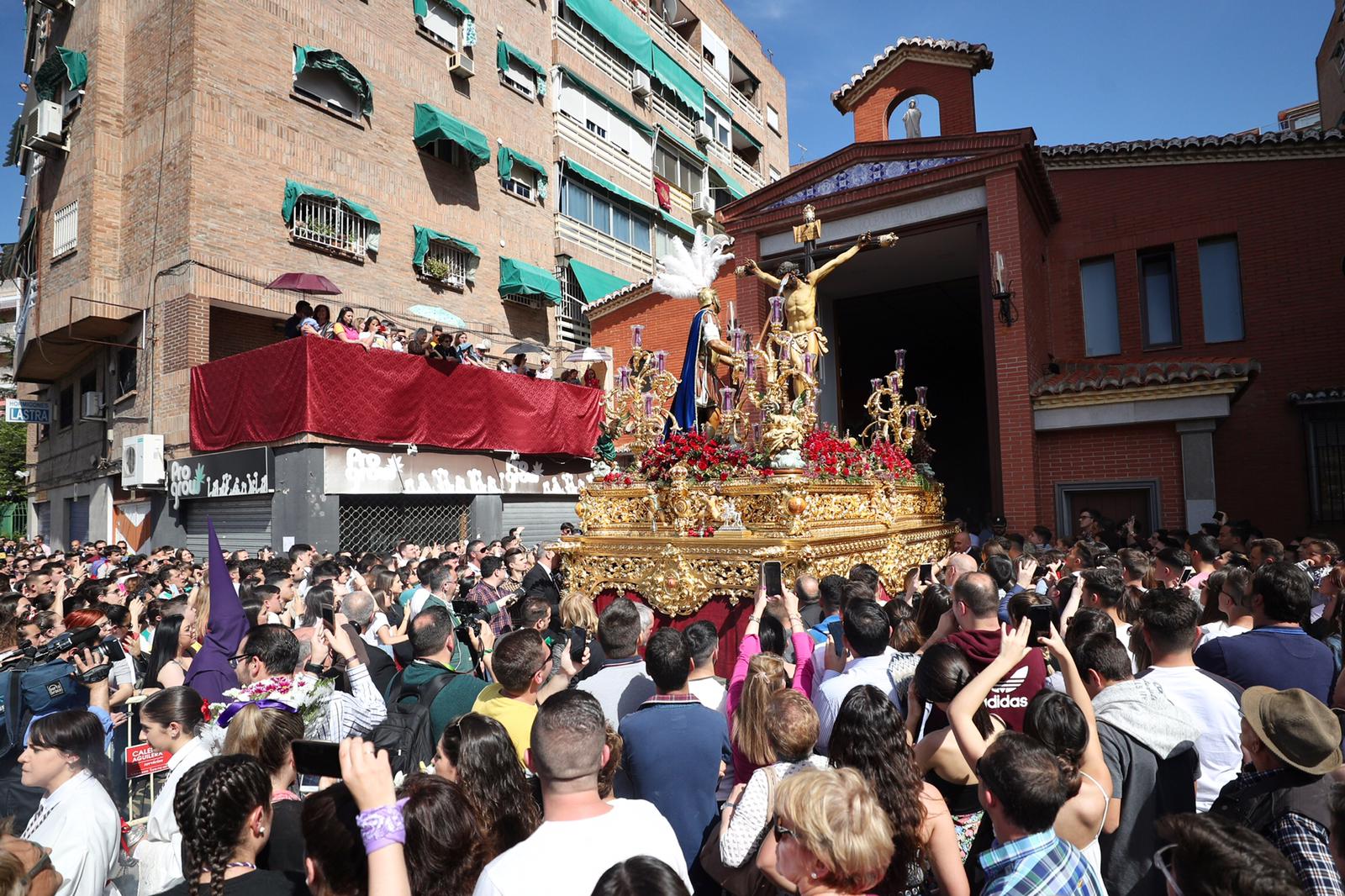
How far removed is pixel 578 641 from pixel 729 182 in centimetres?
3145

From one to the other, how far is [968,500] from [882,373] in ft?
14.7

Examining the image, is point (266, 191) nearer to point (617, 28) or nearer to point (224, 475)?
point (224, 475)

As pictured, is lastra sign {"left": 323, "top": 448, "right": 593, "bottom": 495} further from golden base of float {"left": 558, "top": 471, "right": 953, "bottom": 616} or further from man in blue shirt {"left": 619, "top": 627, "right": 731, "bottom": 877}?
man in blue shirt {"left": 619, "top": 627, "right": 731, "bottom": 877}

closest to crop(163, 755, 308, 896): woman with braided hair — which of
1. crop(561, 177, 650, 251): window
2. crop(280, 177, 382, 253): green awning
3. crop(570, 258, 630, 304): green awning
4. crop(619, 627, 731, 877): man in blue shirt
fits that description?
crop(619, 627, 731, 877): man in blue shirt

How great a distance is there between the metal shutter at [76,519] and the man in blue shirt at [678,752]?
Result: 68.0ft

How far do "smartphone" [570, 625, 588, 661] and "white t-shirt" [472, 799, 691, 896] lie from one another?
2.60 meters

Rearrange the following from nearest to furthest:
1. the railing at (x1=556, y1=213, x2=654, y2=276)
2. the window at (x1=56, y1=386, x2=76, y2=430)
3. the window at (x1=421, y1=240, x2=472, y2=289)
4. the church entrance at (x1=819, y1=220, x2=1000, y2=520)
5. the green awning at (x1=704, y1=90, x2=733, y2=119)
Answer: the church entrance at (x1=819, y1=220, x2=1000, y2=520)
the window at (x1=421, y1=240, x2=472, y2=289)
the window at (x1=56, y1=386, x2=76, y2=430)
the railing at (x1=556, y1=213, x2=654, y2=276)
the green awning at (x1=704, y1=90, x2=733, y2=119)

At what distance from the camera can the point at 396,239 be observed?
63.8ft

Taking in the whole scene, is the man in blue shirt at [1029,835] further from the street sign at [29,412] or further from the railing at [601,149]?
the street sign at [29,412]

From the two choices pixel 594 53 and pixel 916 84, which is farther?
pixel 594 53

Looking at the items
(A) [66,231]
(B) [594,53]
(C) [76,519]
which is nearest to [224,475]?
(A) [66,231]

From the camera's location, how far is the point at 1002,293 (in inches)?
495

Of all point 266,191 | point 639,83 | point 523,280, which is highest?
point 639,83

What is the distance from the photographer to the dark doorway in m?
19.9
